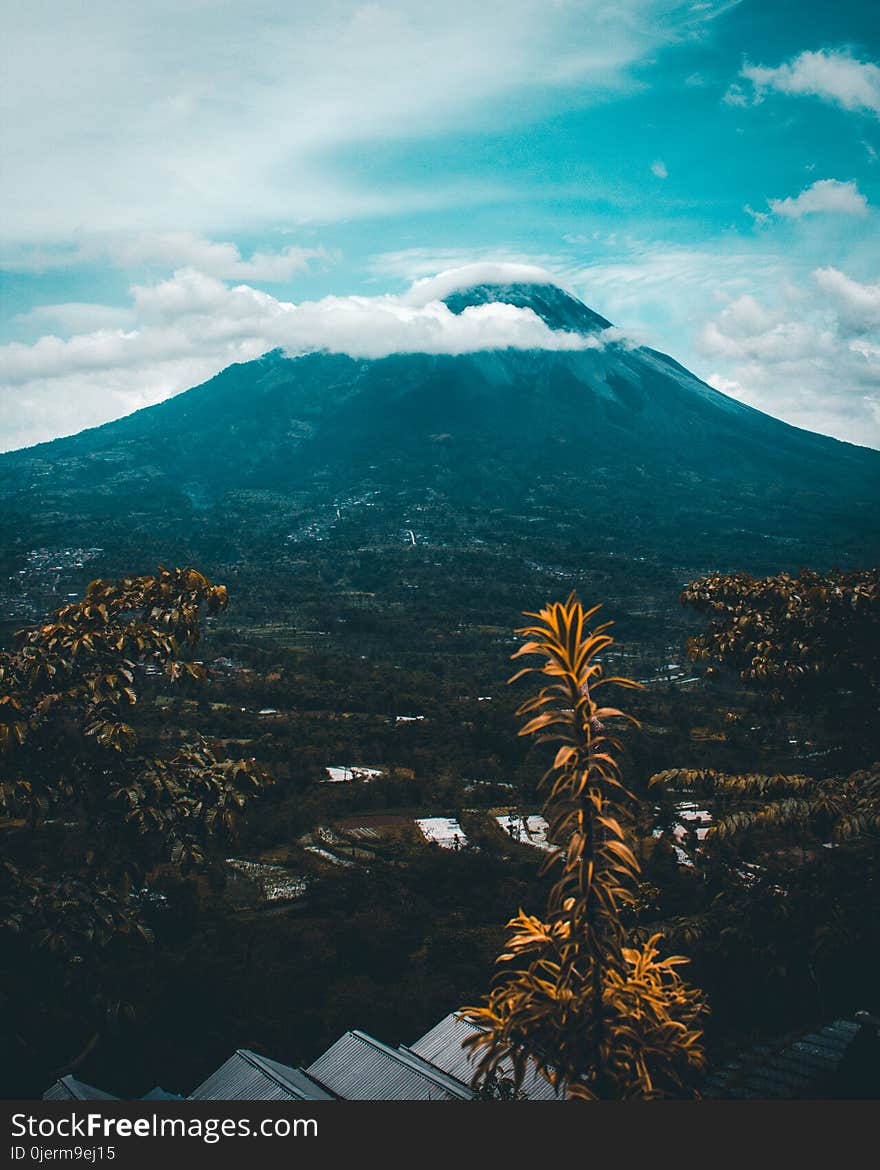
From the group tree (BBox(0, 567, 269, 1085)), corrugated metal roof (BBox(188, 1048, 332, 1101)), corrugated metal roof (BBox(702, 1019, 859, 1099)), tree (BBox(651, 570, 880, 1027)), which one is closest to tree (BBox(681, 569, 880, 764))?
tree (BBox(651, 570, 880, 1027))

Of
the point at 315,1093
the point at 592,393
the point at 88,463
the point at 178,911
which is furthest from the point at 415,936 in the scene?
the point at 592,393

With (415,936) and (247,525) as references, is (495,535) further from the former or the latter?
(415,936)

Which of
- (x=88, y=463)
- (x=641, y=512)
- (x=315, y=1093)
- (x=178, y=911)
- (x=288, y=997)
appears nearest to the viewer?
(x=315, y=1093)

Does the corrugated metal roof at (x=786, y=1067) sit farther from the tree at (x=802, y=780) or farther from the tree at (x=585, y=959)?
the tree at (x=585, y=959)

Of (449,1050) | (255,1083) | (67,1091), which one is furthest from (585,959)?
(449,1050)

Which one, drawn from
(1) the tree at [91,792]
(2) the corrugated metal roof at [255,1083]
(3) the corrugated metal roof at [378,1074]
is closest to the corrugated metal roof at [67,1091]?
(2) the corrugated metal roof at [255,1083]

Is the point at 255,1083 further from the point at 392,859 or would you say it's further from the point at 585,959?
the point at 392,859
